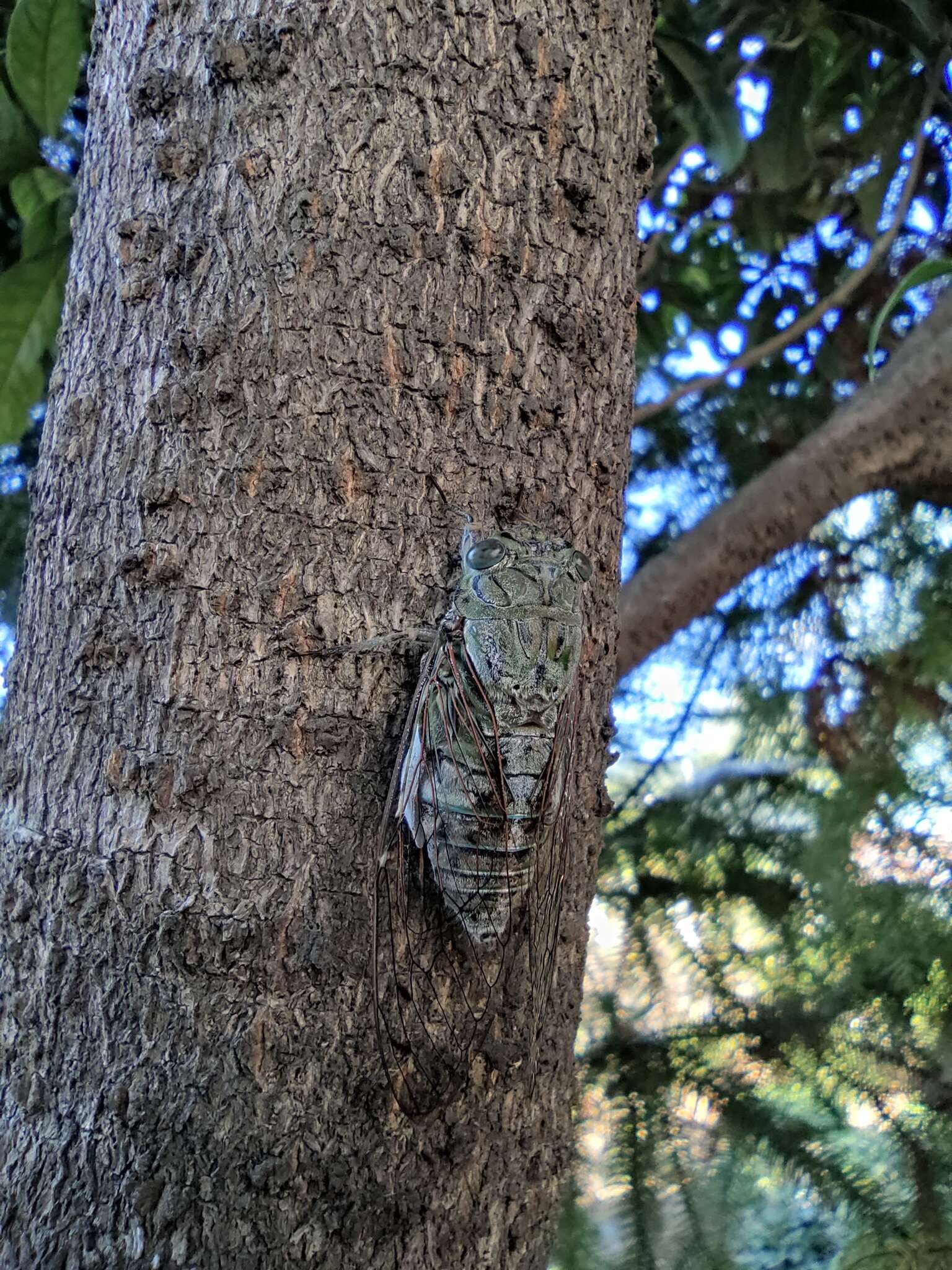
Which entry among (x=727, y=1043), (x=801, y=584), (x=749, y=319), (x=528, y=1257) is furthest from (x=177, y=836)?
(x=749, y=319)

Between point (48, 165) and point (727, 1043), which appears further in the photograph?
point (727, 1043)

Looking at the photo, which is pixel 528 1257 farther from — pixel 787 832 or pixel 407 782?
pixel 787 832

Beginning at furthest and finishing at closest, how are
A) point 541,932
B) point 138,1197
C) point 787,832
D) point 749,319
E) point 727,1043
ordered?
point 749,319, point 787,832, point 727,1043, point 541,932, point 138,1197

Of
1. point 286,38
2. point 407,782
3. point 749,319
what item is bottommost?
point 407,782

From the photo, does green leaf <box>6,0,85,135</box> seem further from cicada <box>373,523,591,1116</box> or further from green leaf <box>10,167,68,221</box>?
cicada <box>373,523,591,1116</box>

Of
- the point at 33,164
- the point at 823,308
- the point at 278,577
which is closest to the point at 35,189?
the point at 33,164

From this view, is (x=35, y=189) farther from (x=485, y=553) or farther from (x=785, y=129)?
(x=785, y=129)
